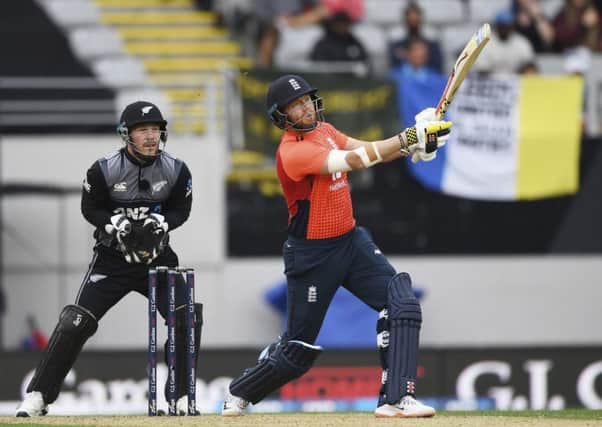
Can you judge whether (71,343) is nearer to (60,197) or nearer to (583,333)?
(60,197)

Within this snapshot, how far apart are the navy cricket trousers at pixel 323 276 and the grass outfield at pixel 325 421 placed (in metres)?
0.55

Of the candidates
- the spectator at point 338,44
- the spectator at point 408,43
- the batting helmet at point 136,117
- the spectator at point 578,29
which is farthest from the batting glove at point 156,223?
the spectator at point 578,29

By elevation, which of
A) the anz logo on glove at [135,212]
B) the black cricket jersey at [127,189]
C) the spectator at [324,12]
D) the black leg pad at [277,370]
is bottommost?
the black leg pad at [277,370]

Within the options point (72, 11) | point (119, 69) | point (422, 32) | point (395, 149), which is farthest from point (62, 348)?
point (72, 11)

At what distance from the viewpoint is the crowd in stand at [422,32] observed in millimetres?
17125

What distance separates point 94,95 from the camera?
17.5 metres

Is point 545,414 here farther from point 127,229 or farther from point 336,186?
point 127,229

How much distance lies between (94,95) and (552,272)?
5.45 m

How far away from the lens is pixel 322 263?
9297mm

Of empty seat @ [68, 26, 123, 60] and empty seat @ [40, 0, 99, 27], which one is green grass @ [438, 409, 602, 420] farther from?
empty seat @ [40, 0, 99, 27]

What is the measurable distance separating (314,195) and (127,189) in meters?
1.22

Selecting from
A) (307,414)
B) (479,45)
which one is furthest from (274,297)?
(479,45)

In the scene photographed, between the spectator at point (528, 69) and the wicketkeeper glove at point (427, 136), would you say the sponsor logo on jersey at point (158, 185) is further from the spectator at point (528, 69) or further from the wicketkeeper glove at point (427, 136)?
the spectator at point (528, 69)

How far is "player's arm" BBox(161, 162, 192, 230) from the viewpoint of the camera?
980cm
